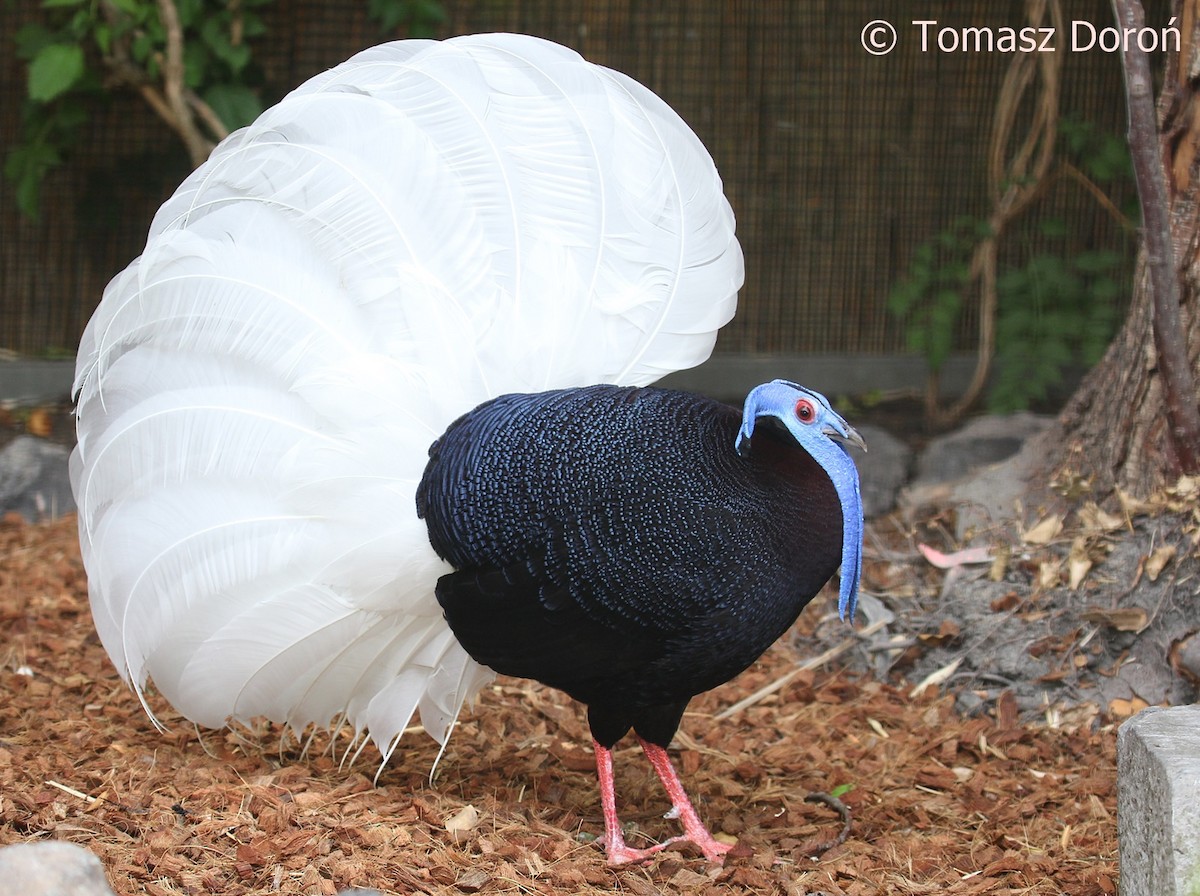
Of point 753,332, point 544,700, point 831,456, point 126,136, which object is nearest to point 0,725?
point 544,700

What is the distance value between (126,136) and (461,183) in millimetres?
3774

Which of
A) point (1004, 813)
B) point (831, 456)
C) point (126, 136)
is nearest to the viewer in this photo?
point (831, 456)

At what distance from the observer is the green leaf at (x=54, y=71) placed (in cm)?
519

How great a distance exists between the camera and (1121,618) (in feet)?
12.5

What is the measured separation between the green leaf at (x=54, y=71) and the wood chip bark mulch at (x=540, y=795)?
2204 mm

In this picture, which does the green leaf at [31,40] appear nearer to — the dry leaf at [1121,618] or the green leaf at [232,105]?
the green leaf at [232,105]

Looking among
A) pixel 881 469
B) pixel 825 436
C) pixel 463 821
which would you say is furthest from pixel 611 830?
pixel 881 469

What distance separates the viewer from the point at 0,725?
11.5 feet

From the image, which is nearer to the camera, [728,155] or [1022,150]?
[1022,150]

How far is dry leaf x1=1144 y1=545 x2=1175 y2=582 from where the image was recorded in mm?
3812

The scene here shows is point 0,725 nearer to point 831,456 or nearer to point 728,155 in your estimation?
point 831,456

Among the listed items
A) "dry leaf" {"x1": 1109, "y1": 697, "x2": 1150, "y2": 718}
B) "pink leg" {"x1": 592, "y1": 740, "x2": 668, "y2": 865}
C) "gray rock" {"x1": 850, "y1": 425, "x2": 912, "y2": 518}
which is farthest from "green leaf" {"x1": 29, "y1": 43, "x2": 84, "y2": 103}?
"dry leaf" {"x1": 1109, "y1": 697, "x2": 1150, "y2": 718}

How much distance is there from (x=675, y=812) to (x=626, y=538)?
944mm

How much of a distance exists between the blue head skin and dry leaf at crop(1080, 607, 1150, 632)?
4.94ft
